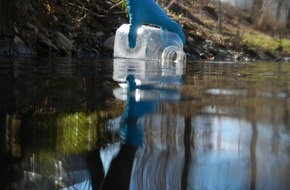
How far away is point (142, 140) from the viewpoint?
1439 mm

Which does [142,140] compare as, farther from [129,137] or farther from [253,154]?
[253,154]

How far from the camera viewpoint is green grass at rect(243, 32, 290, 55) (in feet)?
53.4

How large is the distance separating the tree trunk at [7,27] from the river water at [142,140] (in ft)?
10.2

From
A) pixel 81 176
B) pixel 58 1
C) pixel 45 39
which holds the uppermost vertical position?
pixel 58 1

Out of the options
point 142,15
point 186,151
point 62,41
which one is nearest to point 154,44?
point 142,15

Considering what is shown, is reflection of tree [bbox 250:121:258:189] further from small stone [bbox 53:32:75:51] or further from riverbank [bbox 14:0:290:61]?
small stone [bbox 53:32:75:51]

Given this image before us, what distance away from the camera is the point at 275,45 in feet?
56.6

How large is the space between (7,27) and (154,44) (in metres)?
2.06

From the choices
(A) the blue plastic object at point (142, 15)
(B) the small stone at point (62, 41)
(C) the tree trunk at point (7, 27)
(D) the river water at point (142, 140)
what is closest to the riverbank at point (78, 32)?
(B) the small stone at point (62, 41)

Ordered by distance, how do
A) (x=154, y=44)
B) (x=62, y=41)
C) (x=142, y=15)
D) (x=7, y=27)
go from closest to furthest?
1. (x=7, y=27)
2. (x=142, y=15)
3. (x=154, y=44)
4. (x=62, y=41)

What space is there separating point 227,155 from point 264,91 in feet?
4.72

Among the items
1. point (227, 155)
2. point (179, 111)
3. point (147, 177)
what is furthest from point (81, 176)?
point (179, 111)

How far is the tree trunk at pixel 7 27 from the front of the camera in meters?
5.20

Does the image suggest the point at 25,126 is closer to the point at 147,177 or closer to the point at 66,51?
the point at 147,177
